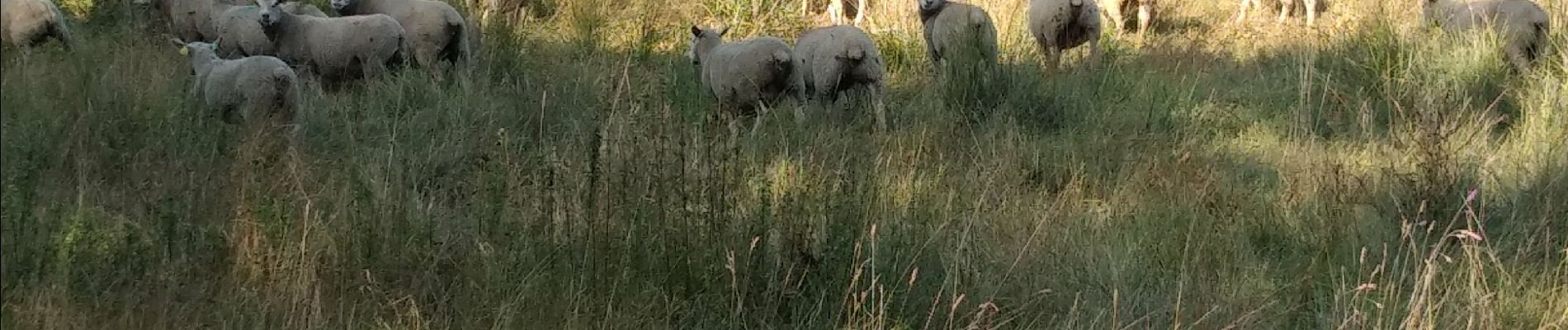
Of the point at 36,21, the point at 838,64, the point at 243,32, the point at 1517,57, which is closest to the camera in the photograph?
the point at 838,64

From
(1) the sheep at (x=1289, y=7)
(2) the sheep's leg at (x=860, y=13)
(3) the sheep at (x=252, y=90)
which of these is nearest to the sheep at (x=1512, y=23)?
(1) the sheep at (x=1289, y=7)

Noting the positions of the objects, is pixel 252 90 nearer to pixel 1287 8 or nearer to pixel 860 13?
pixel 860 13

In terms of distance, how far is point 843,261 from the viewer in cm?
368

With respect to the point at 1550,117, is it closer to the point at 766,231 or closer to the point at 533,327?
the point at 766,231

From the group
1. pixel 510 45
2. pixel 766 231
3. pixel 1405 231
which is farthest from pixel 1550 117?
pixel 510 45

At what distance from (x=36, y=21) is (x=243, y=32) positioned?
3.82 ft

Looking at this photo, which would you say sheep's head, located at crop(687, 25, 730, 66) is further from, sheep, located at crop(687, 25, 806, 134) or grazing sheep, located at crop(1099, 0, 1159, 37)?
grazing sheep, located at crop(1099, 0, 1159, 37)

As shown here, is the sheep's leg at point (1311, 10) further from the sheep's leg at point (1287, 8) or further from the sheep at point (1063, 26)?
the sheep at point (1063, 26)

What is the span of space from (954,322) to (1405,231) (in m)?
1.11

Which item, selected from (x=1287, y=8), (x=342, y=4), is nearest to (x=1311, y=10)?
(x=1287, y=8)

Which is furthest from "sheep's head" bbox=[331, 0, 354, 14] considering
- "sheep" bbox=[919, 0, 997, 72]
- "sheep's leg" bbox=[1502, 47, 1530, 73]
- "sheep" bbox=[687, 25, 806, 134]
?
"sheep's leg" bbox=[1502, 47, 1530, 73]

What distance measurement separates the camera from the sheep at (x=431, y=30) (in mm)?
7391

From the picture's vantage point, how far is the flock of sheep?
6039 mm

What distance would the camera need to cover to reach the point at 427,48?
7395mm
